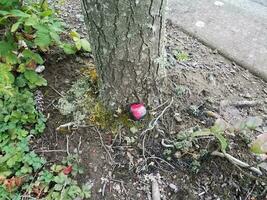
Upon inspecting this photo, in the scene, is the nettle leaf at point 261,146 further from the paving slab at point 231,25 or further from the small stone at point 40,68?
the small stone at point 40,68

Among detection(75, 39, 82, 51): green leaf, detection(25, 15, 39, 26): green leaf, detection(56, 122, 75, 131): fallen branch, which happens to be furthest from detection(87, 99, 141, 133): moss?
detection(25, 15, 39, 26): green leaf

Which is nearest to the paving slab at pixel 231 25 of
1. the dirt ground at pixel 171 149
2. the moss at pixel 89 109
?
the dirt ground at pixel 171 149

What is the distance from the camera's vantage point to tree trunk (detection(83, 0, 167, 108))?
4.83 ft

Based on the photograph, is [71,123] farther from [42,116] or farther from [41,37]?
[41,37]

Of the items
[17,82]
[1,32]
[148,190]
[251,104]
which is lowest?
[148,190]

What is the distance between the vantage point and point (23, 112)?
6.13 ft

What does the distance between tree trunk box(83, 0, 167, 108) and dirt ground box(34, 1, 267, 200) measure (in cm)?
19

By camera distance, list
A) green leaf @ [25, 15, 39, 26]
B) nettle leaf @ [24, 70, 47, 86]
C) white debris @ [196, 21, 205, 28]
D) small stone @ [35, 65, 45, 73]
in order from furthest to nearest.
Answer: white debris @ [196, 21, 205, 28], small stone @ [35, 65, 45, 73], nettle leaf @ [24, 70, 47, 86], green leaf @ [25, 15, 39, 26]

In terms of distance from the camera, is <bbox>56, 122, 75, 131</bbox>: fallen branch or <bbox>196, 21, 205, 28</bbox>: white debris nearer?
<bbox>56, 122, 75, 131</bbox>: fallen branch

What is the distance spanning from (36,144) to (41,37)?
1.86 feet

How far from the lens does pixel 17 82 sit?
6.41ft

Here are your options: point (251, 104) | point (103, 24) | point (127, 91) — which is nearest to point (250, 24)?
point (251, 104)

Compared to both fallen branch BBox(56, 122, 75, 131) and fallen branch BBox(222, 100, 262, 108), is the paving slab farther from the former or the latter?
fallen branch BBox(56, 122, 75, 131)

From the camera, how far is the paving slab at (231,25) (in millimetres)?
2385
